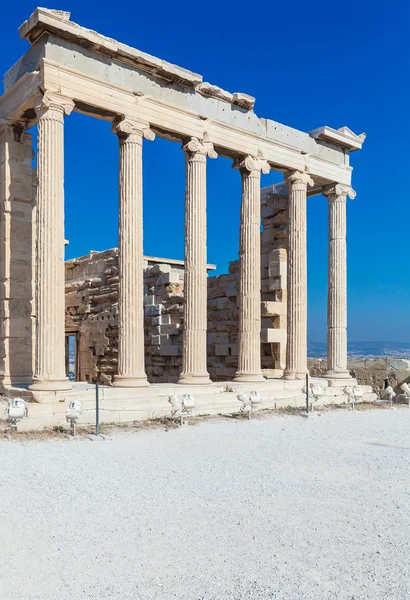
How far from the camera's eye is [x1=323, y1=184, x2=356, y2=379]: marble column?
867 inches

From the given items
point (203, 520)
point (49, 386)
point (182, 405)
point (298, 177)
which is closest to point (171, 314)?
point (298, 177)

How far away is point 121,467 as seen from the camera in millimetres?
9297

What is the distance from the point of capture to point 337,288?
22.2 metres

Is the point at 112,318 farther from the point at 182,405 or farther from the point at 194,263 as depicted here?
the point at 182,405

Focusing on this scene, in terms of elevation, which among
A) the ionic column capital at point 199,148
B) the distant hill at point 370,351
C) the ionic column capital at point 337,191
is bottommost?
the distant hill at point 370,351

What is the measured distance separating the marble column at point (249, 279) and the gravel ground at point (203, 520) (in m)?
7.52

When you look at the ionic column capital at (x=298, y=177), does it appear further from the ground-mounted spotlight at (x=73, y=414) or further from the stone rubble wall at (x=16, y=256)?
the ground-mounted spotlight at (x=73, y=414)

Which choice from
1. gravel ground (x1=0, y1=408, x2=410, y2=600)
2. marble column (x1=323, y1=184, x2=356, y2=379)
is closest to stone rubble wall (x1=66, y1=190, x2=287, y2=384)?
marble column (x1=323, y1=184, x2=356, y2=379)

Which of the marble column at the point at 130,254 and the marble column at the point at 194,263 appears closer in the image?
the marble column at the point at 130,254

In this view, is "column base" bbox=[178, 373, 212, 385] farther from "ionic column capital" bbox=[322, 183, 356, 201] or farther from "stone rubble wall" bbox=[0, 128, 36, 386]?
"ionic column capital" bbox=[322, 183, 356, 201]

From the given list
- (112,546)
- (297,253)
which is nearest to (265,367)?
(297,253)

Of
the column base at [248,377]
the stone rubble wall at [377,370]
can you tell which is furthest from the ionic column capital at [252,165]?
the stone rubble wall at [377,370]

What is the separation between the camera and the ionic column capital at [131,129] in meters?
16.5

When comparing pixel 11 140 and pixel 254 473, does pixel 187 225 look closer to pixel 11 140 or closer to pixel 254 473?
pixel 11 140
